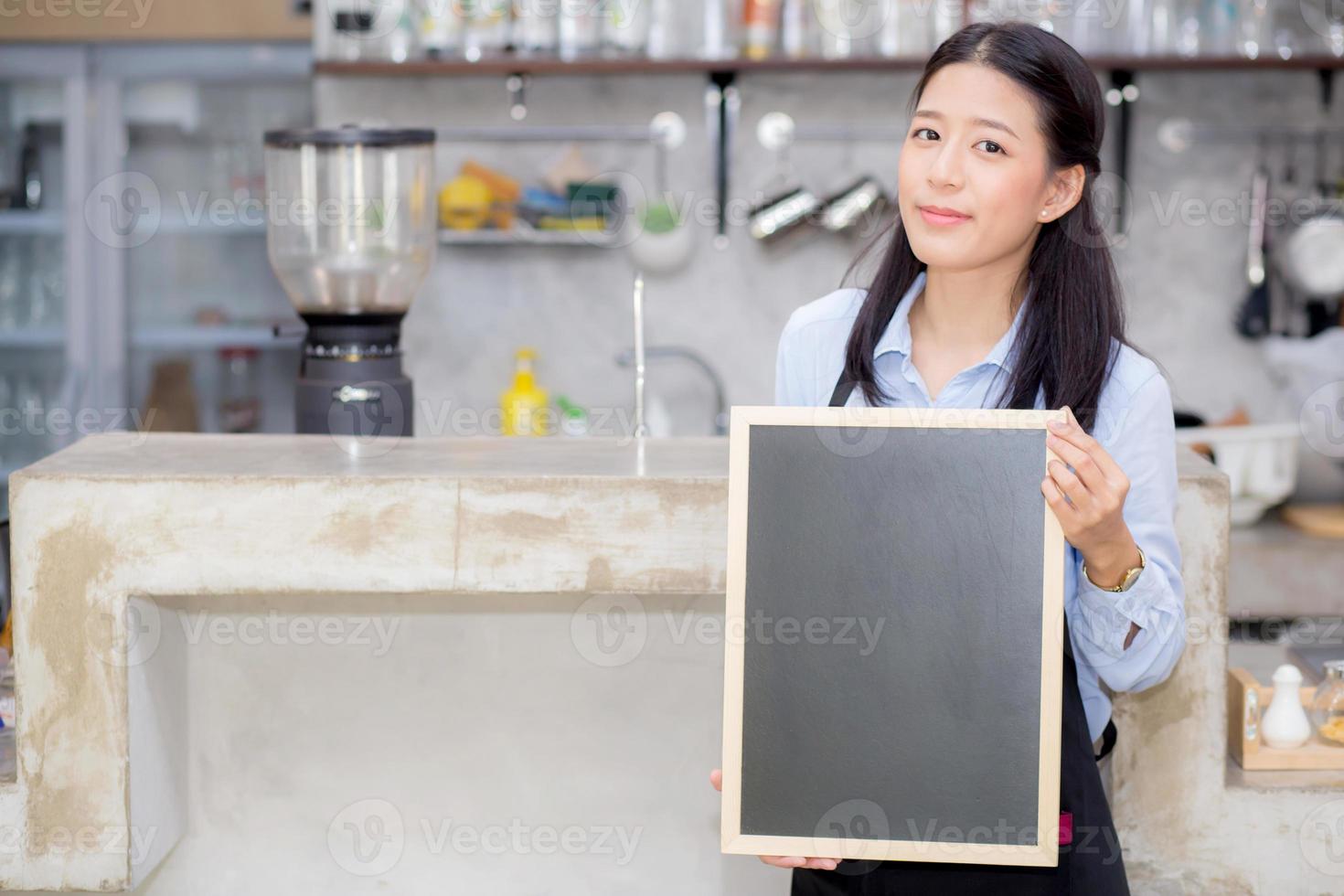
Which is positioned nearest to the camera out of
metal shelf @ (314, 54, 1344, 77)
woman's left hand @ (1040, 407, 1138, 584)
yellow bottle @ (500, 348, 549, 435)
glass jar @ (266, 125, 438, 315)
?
woman's left hand @ (1040, 407, 1138, 584)

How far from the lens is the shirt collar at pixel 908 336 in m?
1.19

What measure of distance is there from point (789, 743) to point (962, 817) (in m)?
0.14

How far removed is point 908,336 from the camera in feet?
4.08

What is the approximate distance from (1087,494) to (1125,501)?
4.9 inches

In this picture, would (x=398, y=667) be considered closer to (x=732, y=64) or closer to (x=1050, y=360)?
(x=1050, y=360)

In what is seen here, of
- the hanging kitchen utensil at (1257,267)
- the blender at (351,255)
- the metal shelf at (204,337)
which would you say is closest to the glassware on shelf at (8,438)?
the metal shelf at (204,337)

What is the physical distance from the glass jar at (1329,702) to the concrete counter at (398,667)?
15cm

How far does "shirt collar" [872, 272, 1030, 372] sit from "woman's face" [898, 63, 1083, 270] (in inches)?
3.4

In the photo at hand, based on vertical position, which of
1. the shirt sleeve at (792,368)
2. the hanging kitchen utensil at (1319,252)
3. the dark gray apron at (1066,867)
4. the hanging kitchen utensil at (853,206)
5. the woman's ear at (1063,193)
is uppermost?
the hanging kitchen utensil at (853,206)

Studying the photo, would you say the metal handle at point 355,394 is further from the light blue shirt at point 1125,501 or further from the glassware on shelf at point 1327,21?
the glassware on shelf at point 1327,21

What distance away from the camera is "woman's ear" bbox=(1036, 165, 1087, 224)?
1148 millimetres

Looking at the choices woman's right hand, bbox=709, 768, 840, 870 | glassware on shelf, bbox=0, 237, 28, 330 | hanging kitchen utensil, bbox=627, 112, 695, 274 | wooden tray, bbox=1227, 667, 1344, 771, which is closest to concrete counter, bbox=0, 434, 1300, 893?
wooden tray, bbox=1227, 667, 1344, 771

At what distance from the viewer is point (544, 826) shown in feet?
5.17

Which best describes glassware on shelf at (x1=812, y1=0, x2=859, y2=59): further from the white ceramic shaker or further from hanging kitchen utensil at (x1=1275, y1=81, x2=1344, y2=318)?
the white ceramic shaker
